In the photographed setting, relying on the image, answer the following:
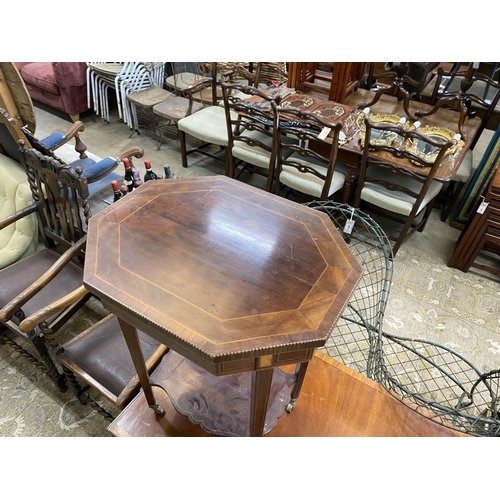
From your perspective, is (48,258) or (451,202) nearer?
(48,258)

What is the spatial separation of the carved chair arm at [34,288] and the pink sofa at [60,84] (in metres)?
2.67

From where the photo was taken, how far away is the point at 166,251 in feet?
3.32

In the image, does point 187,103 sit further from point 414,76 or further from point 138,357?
point 138,357

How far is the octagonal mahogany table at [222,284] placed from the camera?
2.75 feet

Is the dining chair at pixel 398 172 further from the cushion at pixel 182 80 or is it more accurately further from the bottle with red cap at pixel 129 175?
the cushion at pixel 182 80

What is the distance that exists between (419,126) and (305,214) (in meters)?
1.78

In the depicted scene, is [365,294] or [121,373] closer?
[121,373]

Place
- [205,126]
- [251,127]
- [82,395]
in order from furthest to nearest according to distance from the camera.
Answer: [205,126], [251,127], [82,395]

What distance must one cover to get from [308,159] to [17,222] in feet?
6.23

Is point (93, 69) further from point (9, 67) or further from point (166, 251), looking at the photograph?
point (166, 251)

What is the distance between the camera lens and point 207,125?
2.94 metres

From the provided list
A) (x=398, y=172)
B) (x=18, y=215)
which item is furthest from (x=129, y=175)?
(x=398, y=172)

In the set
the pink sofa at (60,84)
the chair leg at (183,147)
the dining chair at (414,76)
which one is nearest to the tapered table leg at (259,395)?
the chair leg at (183,147)

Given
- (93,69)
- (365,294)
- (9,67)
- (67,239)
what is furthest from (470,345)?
(93,69)
